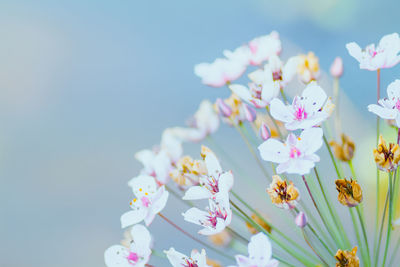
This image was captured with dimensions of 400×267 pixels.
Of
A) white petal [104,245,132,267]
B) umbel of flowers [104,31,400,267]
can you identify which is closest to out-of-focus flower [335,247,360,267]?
umbel of flowers [104,31,400,267]

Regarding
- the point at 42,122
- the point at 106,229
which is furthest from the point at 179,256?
the point at 42,122

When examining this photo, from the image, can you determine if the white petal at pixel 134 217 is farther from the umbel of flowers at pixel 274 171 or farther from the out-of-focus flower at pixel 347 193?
the out-of-focus flower at pixel 347 193

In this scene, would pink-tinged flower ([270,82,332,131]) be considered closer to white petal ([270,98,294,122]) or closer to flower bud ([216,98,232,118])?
white petal ([270,98,294,122])

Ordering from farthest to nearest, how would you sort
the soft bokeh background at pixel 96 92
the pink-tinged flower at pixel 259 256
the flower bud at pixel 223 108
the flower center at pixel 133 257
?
the soft bokeh background at pixel 96 92, the flower bud at pixel 223 108, the flower center at pixel 133 257, the pink-tinged flower at pixel 259 256

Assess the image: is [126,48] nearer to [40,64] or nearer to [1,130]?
[40,64]

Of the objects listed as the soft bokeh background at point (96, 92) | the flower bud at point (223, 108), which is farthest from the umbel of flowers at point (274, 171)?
the soft bokeh background at point (96, 92)

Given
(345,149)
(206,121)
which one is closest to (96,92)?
(206,121)
